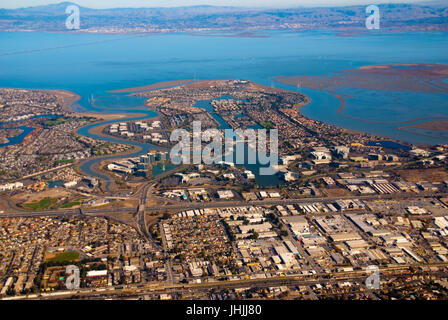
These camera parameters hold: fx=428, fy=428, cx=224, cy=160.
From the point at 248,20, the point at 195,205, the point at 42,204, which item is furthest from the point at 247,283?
the point at 248,20

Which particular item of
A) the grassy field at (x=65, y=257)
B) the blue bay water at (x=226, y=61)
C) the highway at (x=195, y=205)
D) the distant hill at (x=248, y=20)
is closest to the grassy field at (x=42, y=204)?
the highway at (x=195, y=205)

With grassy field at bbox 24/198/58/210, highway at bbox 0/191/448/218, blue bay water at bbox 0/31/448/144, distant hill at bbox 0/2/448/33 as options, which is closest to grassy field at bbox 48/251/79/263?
highway at bbox 0/191/448/218

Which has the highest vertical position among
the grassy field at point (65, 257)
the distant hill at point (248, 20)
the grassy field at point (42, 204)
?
the distant hill at point (248, 20)

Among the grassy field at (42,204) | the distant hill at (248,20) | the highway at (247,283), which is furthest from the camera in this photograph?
the distant hill at (248,20)

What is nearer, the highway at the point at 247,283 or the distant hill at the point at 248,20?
the highway at the point at 247,283

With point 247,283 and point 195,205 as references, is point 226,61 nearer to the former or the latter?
point 195,205

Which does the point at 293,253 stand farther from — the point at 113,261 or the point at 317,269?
the point at 113,261

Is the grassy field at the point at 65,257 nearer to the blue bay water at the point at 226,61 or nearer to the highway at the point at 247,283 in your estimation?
the highway at the point at 247,283
